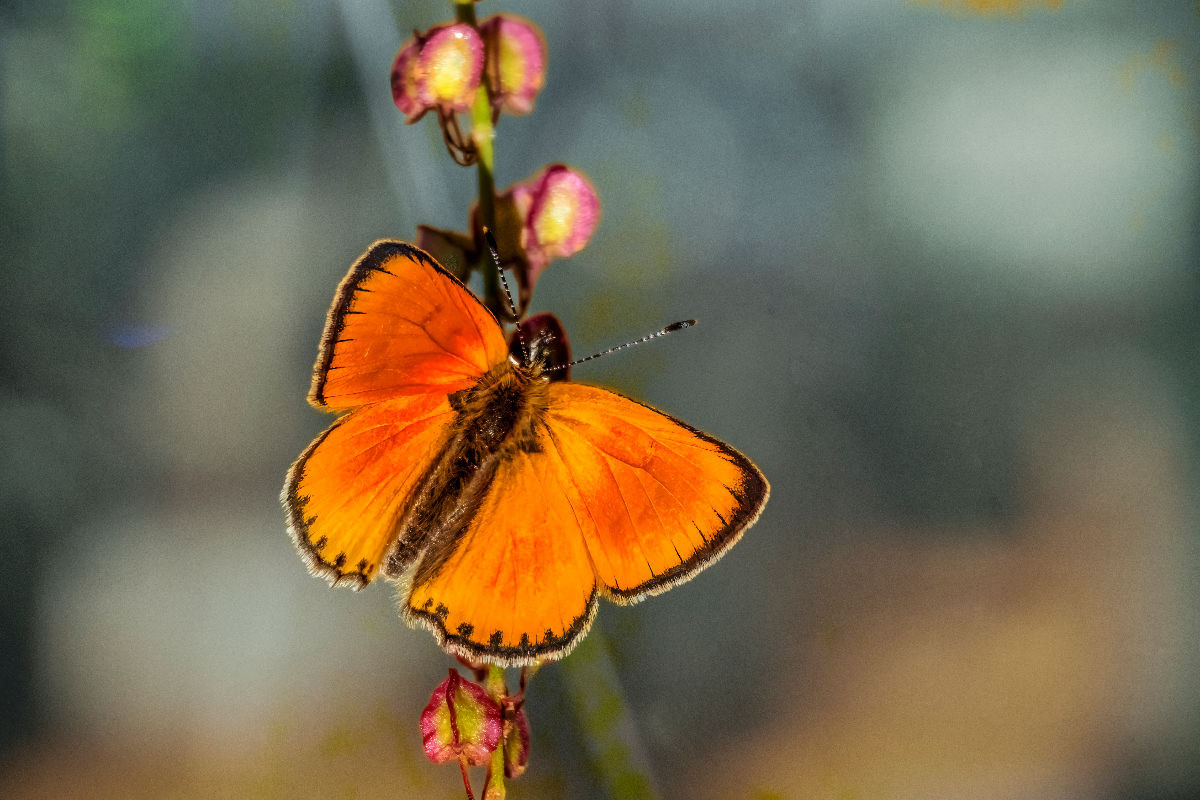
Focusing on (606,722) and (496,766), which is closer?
(496,766)

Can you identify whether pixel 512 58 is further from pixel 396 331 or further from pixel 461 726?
pixel 461 726

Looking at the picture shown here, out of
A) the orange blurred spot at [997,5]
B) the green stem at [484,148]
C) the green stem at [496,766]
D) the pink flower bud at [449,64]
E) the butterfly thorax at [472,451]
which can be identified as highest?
the orange blurred spot at [997,5]

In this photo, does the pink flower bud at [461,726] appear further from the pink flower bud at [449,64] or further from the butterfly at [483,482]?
the pink flower bud at [449,64]

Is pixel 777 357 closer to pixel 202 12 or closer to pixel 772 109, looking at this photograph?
pixel 772 109

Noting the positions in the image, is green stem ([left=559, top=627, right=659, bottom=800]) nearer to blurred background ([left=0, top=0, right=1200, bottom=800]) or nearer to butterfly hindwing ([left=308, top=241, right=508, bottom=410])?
blurred background ([left=0, top=0, right=1200, bottom=800])

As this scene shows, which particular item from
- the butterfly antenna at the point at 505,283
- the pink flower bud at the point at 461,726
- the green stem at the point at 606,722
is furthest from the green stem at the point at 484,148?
the green stem at the point at 606,722

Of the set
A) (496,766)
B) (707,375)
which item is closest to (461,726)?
(496,766)

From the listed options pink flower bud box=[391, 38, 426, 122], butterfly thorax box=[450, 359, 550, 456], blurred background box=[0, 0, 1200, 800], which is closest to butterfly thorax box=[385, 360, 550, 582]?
butterfly thorax box=[450, 359, 550, 456]
